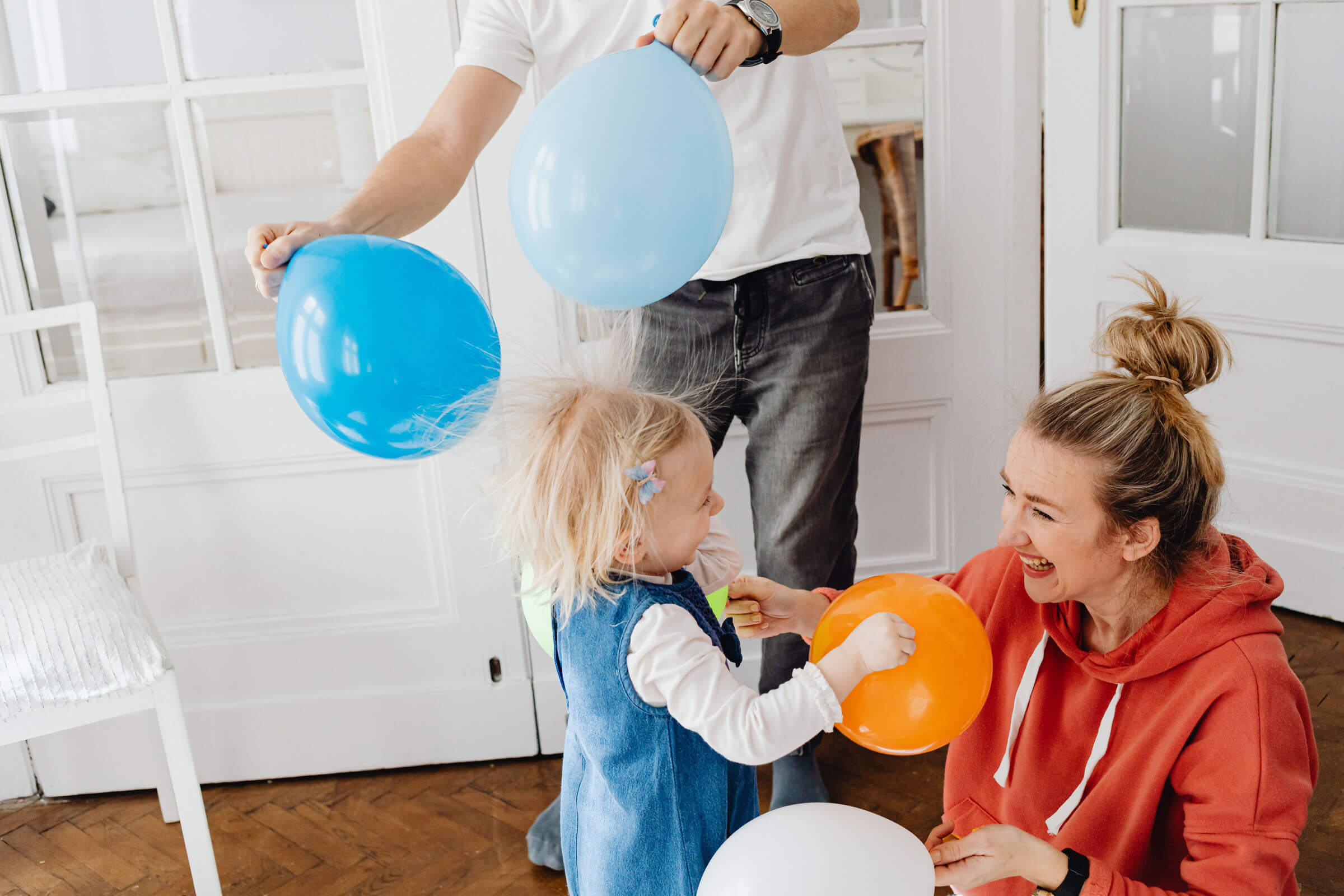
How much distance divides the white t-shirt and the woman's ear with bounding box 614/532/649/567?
0.62 m

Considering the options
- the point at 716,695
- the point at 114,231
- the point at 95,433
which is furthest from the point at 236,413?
the point at 716,695

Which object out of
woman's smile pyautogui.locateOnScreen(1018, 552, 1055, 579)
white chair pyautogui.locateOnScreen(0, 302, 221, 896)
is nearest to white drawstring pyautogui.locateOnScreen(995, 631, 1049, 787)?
woman's smile pyautogui.locateOnScreen(1018, 552, 1055, 579)

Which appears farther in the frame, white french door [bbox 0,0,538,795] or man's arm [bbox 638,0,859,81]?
white french door [bbox 0,0,538,795]

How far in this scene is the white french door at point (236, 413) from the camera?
1.87 m

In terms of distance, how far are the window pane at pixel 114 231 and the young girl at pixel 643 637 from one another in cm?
115

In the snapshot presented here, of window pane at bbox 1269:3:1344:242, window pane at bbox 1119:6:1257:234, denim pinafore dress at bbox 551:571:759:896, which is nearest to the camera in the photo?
denim pinafore dress at bbox 551:571:759:896

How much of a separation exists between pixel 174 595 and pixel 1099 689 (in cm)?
164

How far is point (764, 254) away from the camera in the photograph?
1585 mm

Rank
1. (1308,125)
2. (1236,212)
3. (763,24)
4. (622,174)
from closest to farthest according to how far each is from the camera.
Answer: (622,174) → (763,24) → (1308,125) → (1236,212)

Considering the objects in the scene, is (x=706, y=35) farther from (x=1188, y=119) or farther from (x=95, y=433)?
(x=1188, y=119)

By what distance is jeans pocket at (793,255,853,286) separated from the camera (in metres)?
1.62

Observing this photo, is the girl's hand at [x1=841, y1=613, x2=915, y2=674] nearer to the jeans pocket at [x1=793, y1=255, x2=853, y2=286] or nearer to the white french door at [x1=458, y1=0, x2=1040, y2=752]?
the jeans pocket at [x1=793, y1=255, x2=853, y2=286]

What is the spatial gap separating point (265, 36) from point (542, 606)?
1206 mm

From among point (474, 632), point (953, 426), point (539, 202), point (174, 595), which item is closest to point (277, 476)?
point (174, 595)
